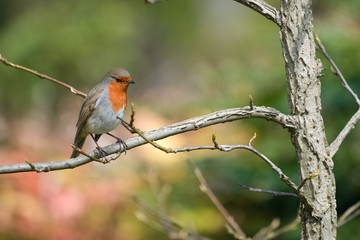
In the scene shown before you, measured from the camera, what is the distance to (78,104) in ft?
36.1

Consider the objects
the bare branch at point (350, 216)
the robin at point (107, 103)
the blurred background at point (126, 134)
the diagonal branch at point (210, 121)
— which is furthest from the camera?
the blurred background at point (126, 134)

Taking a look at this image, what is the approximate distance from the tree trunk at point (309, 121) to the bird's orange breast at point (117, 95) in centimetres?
146

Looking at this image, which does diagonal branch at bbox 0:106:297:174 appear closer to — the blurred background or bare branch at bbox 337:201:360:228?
bare branch at bbox 337:201:360:228

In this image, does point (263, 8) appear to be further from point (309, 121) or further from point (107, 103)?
point (107, 103)

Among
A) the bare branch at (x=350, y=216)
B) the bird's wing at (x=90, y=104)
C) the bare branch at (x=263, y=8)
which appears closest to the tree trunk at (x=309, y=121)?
the bare branch at (x=263, y=8)

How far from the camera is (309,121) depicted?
1.74 metres

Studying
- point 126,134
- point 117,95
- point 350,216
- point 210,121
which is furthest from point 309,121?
point 126,134

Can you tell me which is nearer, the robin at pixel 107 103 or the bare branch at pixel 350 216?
the bare branch at pixel 350 216

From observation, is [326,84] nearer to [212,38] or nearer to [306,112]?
[306,112]

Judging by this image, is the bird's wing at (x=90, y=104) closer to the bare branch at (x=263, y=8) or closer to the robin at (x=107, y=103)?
the robin at (x=107, y=103)

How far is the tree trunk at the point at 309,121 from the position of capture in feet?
5.70

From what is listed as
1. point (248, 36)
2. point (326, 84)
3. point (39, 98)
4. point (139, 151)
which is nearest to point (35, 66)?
point (39, 98)

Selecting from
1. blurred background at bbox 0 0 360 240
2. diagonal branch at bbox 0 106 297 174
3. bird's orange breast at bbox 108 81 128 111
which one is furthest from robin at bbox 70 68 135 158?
diagonal branch at bbox 0 106 297 174

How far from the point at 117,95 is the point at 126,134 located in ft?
25.8
